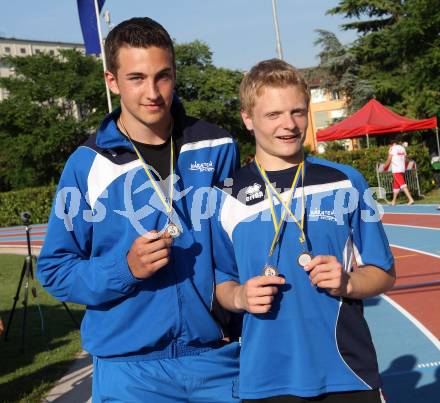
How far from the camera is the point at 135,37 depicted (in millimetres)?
2393

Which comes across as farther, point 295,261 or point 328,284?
point 295,261

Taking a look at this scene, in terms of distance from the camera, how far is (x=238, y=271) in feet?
7.97

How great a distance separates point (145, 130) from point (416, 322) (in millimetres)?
5043

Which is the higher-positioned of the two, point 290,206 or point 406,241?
point 290,206

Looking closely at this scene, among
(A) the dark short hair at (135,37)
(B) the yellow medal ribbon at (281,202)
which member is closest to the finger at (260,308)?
(B) the yellow medal ribbon at (281,202)

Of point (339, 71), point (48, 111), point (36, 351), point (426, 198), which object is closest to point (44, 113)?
point (48, 111)

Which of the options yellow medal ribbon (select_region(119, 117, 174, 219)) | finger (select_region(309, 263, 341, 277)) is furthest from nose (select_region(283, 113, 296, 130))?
finger (select_region(309, 263, 341, 277))

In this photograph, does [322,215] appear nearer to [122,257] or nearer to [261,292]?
[261,292]

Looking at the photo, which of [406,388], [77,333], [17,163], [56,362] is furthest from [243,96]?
Answer: [17,163]

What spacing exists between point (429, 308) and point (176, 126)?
535 cm

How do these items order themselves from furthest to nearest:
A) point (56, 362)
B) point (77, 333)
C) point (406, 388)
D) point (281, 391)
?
1. point (77, 333)
2. point (56, 362)
3. point (406, 388)
4. point (281, 391)

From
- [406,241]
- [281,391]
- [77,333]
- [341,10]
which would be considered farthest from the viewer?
[341,10]

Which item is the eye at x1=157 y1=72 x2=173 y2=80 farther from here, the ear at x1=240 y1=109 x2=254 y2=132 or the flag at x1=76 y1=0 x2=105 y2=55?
the flag at x1=76 y1=0 x2=105 y2=55

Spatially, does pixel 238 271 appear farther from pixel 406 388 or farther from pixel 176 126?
pixel 406 388
